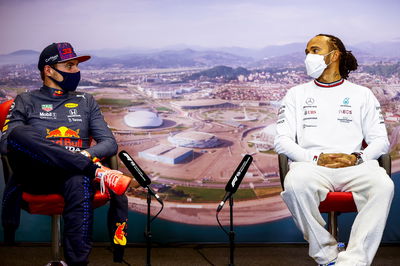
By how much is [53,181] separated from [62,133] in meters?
0.40

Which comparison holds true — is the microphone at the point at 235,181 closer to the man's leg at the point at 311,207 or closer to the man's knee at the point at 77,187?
the man's leg at the point at 311,207

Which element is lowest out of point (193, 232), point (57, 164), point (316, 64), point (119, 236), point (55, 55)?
point (193, 232)

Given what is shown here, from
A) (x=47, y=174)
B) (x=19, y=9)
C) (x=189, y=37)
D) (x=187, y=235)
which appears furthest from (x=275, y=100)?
(x=19, y=9)

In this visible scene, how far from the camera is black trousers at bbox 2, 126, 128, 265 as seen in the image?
239 centimetres

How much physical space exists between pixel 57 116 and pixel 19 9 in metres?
1.63

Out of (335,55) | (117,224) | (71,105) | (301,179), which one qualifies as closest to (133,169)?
(117,224)

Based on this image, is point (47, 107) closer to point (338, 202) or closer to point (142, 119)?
point (142, 119)

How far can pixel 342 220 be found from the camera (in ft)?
12.1

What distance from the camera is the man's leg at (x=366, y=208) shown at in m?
2.31

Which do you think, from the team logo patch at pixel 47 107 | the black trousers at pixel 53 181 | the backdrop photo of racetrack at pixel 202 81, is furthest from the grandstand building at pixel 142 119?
the black trousers at pixel 53 181

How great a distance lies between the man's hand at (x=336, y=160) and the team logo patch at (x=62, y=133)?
147 centimetres

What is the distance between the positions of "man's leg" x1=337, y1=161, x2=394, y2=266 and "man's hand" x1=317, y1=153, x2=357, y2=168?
0.05m

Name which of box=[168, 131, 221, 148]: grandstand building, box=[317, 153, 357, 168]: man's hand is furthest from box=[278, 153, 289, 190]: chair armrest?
box=[168, 131, 221, 148]: grandstand building

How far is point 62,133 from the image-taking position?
2834mm
